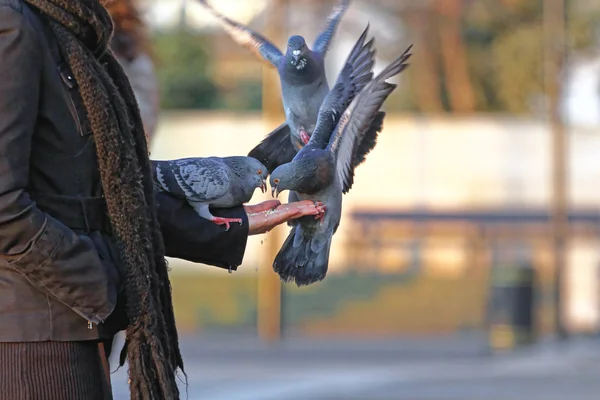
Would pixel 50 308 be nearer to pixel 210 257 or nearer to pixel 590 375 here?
pixel 210 257

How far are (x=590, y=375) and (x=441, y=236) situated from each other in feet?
28.6

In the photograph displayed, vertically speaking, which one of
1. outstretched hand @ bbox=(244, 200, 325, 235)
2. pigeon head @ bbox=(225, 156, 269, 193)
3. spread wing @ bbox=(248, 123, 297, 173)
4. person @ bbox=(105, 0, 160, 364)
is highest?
person @ bbox=(105, 0, 160, 364)

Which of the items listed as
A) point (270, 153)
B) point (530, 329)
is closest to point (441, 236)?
point (530, 329)

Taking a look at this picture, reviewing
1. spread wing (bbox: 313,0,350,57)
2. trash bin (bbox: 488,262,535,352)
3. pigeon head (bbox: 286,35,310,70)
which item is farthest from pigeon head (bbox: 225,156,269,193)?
trash bin (bbox: 488,262,535,352)

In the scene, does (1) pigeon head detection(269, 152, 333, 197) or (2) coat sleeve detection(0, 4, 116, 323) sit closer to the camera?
(2) coat sleeve detection(0, 4, 116, 323)

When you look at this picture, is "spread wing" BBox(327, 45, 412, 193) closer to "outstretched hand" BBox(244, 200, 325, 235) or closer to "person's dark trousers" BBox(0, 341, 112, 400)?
"outstretched hand" BBox(244, 200, 325, 235)

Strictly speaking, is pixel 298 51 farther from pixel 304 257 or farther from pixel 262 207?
pixel 304 257

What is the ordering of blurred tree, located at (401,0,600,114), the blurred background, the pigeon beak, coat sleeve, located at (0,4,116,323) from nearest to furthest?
coat sleeve, located at (0,4,116,323), the pigeon beak, the blurred background, blurred tree, located at (401,0,600,114)

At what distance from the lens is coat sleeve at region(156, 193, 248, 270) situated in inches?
131

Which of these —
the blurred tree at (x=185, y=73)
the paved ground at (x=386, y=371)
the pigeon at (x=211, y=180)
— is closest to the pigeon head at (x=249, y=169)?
the pigeon at (x=211, y=180)

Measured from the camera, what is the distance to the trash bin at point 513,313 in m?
19.6

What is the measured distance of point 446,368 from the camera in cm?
1683

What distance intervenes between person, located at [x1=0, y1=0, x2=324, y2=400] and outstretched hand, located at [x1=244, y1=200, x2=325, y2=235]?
1.12ft

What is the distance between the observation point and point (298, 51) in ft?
12.1
